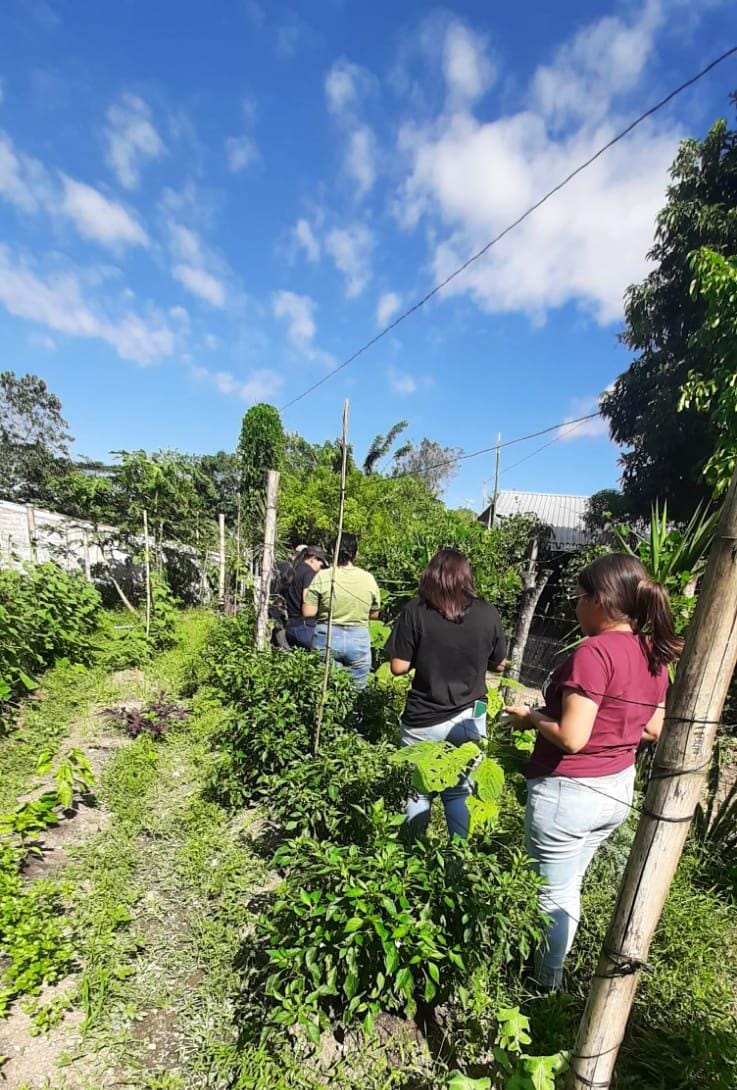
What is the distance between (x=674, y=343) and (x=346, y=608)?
14276 mm

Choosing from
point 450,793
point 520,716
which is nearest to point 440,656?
point 520,716

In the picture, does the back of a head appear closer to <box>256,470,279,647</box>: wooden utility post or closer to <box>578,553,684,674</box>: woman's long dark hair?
<box>256,470,279,647</box>: wooden utility post

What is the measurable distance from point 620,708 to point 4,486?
34.3m

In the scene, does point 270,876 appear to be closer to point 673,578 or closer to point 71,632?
point 673,578

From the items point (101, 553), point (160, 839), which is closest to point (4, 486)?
point (101, 553)

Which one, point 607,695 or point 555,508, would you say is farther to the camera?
point 555,508

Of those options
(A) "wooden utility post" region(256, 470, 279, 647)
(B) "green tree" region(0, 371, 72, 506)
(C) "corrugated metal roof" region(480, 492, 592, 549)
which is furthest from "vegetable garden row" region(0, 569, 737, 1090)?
(B) "green tree" region(0, 371, 72, 506)

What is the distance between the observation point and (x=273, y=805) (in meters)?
2.74

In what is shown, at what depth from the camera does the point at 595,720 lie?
1541 mm

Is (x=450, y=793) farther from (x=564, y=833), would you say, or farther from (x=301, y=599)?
(x=301, y=599)

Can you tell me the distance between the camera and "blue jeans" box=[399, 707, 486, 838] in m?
2.15

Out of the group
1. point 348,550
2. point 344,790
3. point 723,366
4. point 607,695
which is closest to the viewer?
point 607,695

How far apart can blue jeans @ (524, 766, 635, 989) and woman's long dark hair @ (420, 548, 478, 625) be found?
77 cm

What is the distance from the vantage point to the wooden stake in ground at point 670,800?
950 mm
